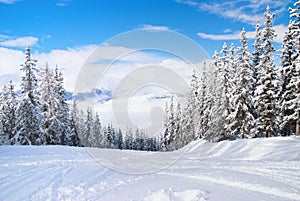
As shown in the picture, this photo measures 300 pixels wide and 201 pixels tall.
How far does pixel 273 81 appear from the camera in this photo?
30.0 meters

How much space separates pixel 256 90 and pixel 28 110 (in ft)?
86.4

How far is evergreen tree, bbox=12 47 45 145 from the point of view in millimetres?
29562

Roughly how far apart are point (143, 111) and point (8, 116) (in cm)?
3871

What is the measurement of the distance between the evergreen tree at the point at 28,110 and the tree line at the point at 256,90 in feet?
60.6

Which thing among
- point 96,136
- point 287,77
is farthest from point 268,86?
point 96,136

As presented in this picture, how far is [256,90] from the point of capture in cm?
3131

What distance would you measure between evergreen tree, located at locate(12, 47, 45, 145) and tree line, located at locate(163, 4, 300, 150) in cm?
1848

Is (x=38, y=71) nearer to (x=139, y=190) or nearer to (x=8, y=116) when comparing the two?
(x=8, y=116)

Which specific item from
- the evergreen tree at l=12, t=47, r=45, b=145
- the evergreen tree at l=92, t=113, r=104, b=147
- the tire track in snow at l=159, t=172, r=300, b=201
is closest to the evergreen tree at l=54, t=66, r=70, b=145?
the evergreen tree at l=12, t=47, r=45, b=145


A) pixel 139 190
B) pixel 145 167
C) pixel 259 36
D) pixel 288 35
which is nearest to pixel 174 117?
pixel 259 36

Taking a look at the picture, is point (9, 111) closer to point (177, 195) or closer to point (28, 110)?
point (28, 110)

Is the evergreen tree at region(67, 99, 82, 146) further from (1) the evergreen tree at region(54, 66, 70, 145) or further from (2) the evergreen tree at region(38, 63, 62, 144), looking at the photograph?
(2) the evergreen tree at region(38, 63, 62, 144)

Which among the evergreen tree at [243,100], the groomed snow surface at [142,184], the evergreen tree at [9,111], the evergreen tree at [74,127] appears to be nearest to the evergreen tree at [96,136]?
the evergreen tree at [74,127]

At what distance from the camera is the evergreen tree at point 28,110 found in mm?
29562
